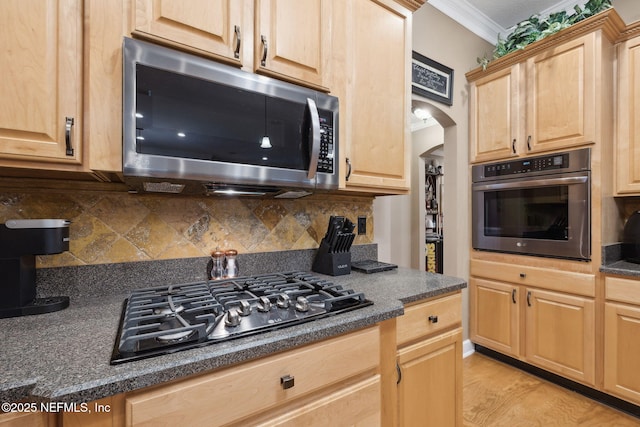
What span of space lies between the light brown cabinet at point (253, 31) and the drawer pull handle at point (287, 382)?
3.46ft

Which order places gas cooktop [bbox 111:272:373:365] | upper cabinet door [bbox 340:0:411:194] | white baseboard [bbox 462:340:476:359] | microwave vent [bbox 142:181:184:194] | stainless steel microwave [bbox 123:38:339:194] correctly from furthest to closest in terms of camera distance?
white baseboard [bbox 462:340:476:359] → upper cabinet door [bbox 340:0:411:194] → microwave vent [bbox 142:181:184:194] → stainless steel microwave [bbox 123:38:339:194] → gas cooktop [bbox 111:272:373:365]

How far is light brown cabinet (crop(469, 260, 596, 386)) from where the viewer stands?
6.49 feet

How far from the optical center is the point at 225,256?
4.55ft

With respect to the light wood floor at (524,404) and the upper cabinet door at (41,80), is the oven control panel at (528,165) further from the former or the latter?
the upper cabinet door at (41,80)

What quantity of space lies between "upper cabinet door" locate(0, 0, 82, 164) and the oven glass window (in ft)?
8.70

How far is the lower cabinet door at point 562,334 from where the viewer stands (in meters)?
1.96

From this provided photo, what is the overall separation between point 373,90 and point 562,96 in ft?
4.95

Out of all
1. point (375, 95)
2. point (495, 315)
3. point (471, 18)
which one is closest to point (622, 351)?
point (495, 315)

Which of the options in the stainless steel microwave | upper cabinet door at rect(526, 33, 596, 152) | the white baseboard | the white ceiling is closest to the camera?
the stainless steel microwave

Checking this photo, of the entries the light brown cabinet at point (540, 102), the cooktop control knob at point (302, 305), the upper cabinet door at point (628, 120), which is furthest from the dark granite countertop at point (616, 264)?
the cooktop control knob at point (302, 305)

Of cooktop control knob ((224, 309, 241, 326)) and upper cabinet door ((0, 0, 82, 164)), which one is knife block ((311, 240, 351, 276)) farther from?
upper cabinet door ((0, 0, 82, 164))

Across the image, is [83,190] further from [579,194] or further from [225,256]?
[579,194]

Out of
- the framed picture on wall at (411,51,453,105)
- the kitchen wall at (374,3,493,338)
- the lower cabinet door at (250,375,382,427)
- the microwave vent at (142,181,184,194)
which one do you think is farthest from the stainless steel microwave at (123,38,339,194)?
the kitchen wall at (374,3,493,338)

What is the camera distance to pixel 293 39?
1.24 metres
